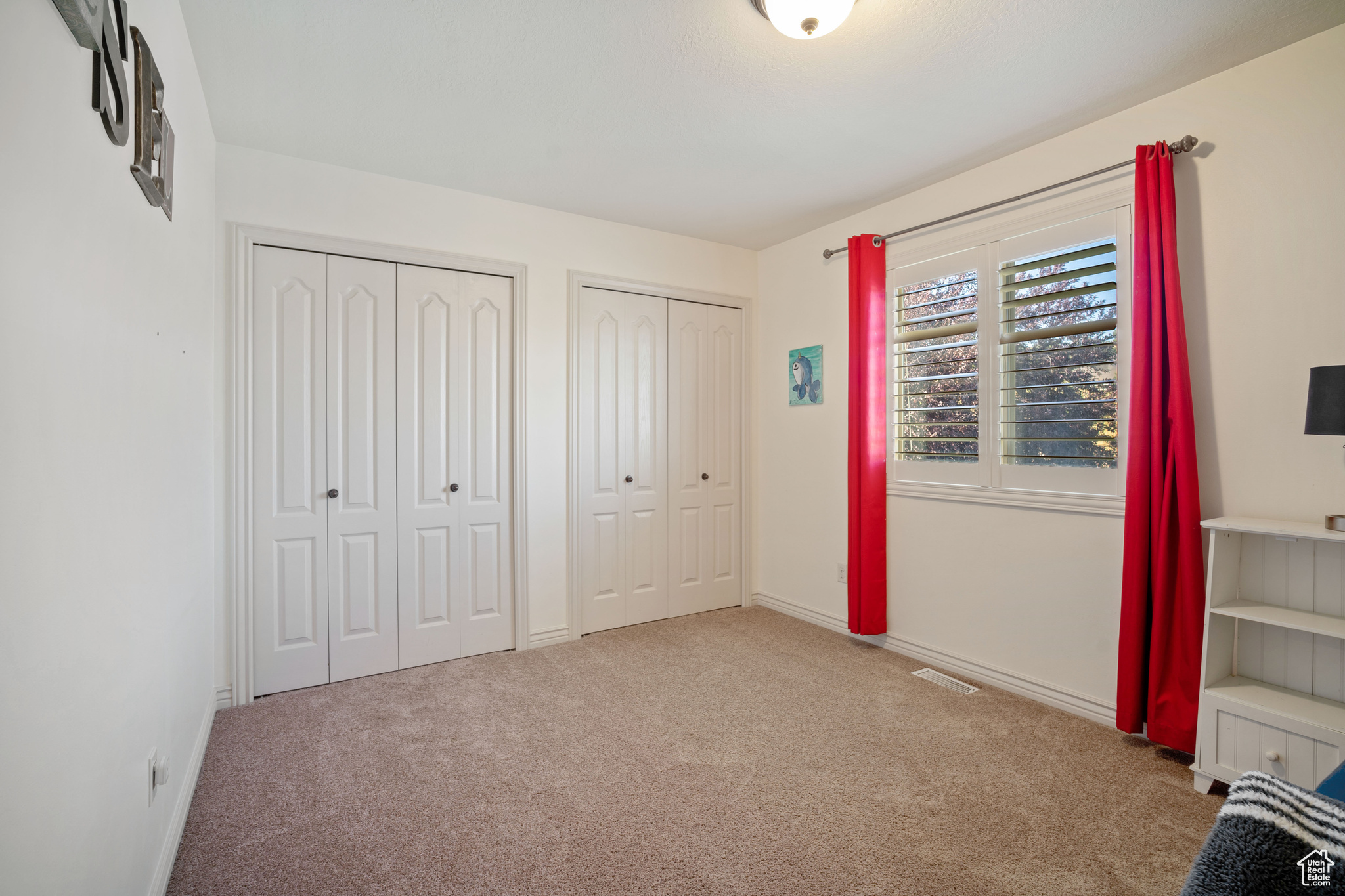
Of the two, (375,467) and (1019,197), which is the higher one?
(1019,197)

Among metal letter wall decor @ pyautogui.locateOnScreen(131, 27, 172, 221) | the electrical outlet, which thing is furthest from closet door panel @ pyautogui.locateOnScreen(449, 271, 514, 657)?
the electrical outlet

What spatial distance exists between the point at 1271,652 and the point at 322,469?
399 centimetres

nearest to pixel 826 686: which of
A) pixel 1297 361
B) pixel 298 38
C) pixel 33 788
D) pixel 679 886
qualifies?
pixel 679 886

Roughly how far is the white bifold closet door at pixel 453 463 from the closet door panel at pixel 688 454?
44.7 inches

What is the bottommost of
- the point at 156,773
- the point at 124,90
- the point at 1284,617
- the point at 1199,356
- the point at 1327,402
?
the point at 156,773

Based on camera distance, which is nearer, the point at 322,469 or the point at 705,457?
the point at 322,469

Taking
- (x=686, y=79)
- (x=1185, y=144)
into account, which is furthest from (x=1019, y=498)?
(x=686, y=79)

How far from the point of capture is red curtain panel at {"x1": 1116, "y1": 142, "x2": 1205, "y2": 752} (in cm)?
228

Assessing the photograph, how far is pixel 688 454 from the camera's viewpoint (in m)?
4.27

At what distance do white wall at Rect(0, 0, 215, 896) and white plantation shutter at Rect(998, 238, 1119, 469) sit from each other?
10.6 feet

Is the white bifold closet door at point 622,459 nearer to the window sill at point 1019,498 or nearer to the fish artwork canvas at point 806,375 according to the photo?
the fish artwork canvas at point 806,375

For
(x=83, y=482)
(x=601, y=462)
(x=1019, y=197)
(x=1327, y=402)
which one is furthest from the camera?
(x=601, y=462)

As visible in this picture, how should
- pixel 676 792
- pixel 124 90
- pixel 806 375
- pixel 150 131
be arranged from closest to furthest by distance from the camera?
pixel 124 90 < pixel 150 131 < pixel 676 792 < pixel 806 375

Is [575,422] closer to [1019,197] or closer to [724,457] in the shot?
[724,457]
